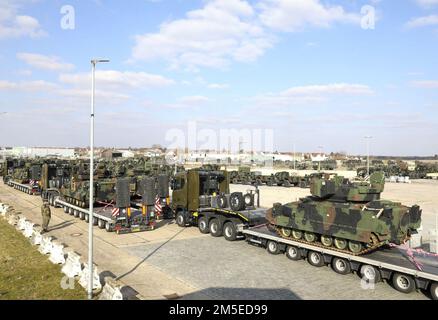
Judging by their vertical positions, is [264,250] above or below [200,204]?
below

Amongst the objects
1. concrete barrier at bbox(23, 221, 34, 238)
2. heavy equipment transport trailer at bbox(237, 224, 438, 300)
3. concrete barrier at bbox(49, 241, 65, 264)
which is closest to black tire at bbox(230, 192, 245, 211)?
heavy equipment transport trailer at bbox(237, 224, 438, 300)

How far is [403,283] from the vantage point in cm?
1087

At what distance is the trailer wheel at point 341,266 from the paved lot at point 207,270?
230 millimetres

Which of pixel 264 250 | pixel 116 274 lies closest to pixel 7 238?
pixel 116 274

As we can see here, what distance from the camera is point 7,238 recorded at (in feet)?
56.6

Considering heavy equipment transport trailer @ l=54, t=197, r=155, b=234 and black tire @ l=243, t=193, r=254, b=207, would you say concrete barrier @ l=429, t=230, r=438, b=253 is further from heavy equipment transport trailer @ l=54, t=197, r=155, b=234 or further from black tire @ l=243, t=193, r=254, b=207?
heavy equipment transport trailer @ l=54, t=197, r=155, b=234

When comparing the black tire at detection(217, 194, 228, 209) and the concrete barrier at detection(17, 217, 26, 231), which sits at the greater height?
the black tire at detection(217, 194, 228, 209)

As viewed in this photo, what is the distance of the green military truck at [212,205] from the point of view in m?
17.3

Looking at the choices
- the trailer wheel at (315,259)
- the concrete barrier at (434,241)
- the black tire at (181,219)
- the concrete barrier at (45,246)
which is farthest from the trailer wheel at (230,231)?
the concrete barrier at (434,241)

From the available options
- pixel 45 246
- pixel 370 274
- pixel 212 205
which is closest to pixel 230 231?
pixel 212 205

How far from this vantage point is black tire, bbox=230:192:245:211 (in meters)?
17.4

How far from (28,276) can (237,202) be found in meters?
8.91

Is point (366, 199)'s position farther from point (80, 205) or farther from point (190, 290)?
point (80, 205)
